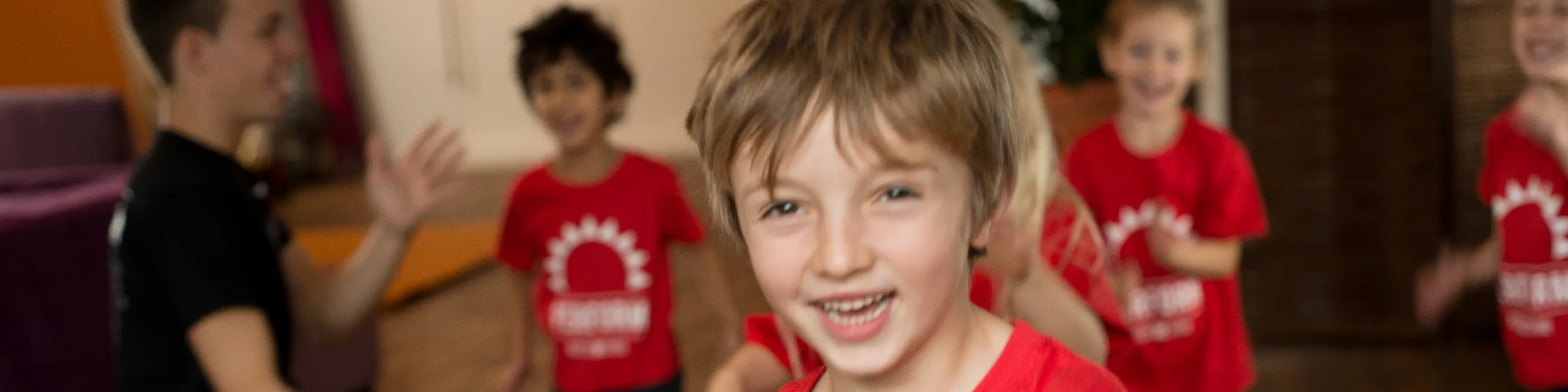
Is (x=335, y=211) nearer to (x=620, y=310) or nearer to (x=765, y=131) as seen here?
(x=620, y=310)

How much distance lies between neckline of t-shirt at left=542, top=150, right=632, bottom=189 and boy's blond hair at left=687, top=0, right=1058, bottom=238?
1.23 metres

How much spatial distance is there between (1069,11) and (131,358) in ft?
7.21

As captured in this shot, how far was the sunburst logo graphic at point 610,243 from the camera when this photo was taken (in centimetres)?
209

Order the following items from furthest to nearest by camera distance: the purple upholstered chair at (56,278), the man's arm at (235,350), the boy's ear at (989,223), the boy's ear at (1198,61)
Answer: the purple upholstered chair at (56,278) < the boy's ear at (1198,61) < the man's arm at (235,350) < the boy's ear at (989,223)

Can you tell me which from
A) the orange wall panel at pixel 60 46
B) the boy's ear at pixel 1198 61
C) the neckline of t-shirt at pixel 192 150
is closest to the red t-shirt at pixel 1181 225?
the boy's ear at pixel 1198 61

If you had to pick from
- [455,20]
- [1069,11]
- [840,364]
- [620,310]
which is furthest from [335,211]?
[840,364]

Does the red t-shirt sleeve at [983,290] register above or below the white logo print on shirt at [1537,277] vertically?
above

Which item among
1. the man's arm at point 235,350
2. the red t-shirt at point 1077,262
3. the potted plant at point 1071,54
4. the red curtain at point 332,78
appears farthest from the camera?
the red curtain at point 332,78

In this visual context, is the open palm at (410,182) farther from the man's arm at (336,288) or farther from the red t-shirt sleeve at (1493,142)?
the red t-shirt sleeve at (1493,142)

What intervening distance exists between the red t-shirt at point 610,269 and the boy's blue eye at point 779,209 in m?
1.18

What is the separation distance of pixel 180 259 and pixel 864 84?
1190mm

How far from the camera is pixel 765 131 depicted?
813mm

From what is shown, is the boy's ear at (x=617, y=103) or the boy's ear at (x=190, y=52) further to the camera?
the boy's ear at (x=617, y=103)

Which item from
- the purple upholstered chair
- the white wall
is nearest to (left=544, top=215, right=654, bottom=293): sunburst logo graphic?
the purple upholstered chair
